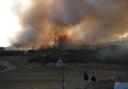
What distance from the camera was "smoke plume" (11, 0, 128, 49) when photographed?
90.9m

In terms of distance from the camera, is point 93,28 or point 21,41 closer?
point 93,28

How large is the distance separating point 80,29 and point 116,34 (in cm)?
942

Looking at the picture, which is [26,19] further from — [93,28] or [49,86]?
[49,86]

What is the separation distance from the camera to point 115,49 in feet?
396

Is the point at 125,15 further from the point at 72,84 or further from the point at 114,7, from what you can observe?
the point at 72,84

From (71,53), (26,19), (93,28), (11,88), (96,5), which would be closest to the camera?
(11,88)

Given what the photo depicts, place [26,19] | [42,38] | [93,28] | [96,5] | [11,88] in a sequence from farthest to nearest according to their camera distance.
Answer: [42,38], [93,28], [26,19], [96,5], [11,88]

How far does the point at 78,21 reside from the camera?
333 ft

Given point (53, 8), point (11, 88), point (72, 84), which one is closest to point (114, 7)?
point (53, 8)

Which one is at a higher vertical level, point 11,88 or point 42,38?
point 42,38

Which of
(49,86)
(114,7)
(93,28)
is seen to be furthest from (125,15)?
(49,86)

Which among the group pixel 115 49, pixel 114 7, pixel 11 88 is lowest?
pixel 11 88

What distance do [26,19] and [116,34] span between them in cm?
2574

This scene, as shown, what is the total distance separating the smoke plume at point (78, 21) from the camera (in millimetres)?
90938
